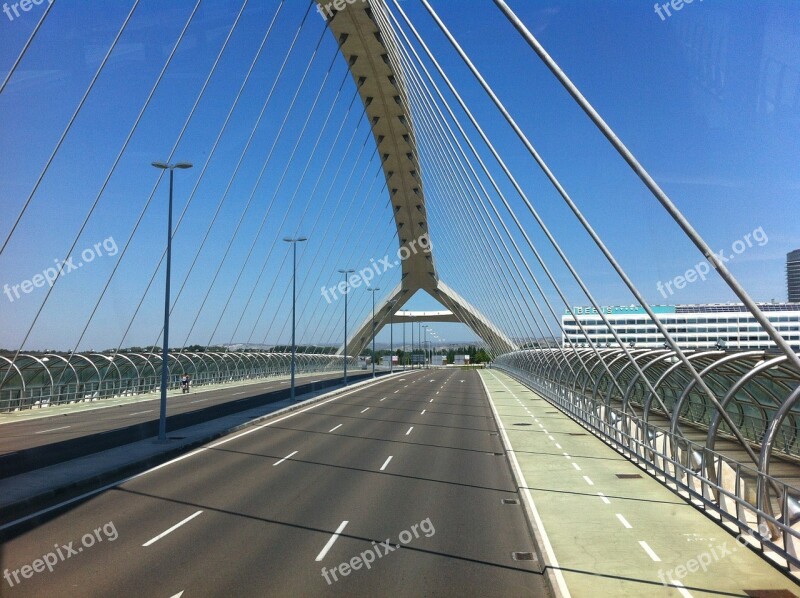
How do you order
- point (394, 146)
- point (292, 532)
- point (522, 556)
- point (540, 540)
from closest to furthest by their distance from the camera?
point (522, 556) → point (540, 540) → point (292, 532) → point (394, 146)

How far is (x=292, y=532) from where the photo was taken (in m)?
9.72

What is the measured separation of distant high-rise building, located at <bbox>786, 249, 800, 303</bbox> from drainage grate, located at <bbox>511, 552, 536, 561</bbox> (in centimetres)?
5675

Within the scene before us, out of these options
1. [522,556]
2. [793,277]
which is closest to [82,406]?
[522,556]

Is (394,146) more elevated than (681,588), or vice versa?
(394,146)

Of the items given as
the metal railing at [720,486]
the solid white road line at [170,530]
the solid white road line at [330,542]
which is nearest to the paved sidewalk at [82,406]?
the solid white road line at [170,530]

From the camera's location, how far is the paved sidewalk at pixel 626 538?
24.4 ft

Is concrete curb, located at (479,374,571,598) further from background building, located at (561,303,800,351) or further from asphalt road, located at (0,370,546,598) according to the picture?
background building, located at (561,303,800,351)

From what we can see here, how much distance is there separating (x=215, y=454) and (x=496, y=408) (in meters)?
17.2

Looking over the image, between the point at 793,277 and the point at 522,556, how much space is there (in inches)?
2347

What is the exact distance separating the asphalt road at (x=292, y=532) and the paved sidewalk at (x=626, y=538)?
0.51m

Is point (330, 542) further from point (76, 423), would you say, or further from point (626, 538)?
point (76, 423)

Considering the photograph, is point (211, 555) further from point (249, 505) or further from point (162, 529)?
point (249, 505)

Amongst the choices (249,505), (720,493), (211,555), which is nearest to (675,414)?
(720,493)

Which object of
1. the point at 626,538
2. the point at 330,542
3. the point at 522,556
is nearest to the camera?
the point at 522,556
